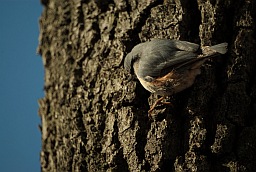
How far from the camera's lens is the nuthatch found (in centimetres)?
232

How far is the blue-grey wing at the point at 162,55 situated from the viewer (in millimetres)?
2336

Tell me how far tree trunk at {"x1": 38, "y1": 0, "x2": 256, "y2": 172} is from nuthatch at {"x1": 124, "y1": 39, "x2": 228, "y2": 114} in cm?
10

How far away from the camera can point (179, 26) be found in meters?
2.53

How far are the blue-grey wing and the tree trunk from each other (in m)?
0.15

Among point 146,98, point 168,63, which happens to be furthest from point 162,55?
point 146,98

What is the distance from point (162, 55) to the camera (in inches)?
94.8

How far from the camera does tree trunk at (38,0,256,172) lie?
7.63 feet

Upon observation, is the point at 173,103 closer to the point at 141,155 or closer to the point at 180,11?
the point at 141,155

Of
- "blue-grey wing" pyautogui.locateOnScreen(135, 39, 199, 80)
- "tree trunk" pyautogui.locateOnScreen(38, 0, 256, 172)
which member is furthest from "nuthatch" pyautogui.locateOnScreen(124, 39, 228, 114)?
"tree trunk" pyautogui.locateOnScreen(38, 0, 256, 172)

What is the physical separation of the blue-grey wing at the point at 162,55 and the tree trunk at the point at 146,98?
6.1 inches

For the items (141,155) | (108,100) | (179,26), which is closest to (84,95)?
(108,100)

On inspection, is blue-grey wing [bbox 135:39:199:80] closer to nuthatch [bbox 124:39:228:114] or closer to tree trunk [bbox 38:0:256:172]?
nuthatch [bbox 124:39:228:114]

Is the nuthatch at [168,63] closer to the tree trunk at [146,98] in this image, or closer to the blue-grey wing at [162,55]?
the blue-grey wing at [162,55]

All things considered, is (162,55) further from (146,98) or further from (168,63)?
(146,98)
